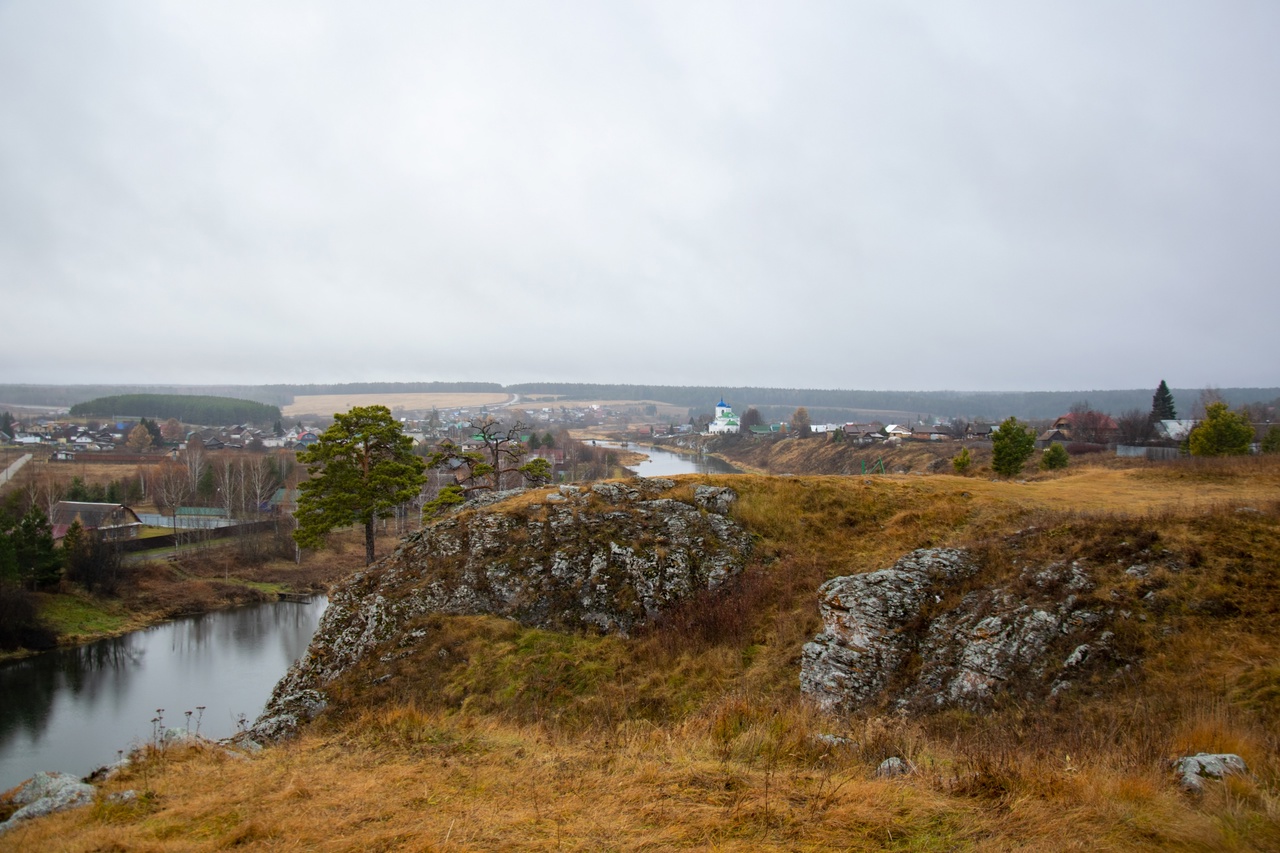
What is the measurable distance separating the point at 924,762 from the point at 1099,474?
23285 mm

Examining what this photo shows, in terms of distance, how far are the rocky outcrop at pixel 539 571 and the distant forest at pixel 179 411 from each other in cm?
14014

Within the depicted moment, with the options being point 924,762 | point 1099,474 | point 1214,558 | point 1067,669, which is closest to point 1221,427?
point 1099,474

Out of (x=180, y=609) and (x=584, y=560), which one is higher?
(x=584, y=560)

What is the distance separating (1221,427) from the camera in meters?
30.9

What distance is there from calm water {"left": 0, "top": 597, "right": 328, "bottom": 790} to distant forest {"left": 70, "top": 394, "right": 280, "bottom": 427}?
119 m

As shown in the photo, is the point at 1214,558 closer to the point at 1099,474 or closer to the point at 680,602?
the point at 680,602

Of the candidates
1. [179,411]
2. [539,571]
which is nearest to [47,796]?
[539,571]

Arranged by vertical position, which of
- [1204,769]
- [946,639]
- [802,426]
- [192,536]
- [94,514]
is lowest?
[192,536]

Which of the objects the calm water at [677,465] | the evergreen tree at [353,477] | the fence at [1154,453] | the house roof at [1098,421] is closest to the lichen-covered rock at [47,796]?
the evergreen tree at [353,477]

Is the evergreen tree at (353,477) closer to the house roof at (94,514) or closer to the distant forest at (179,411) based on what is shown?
the house roof at (94,514)

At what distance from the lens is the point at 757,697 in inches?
390

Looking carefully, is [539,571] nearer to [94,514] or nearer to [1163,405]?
[94,514]

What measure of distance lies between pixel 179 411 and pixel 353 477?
145 meters

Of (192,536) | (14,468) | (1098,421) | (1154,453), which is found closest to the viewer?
(1154,453)
